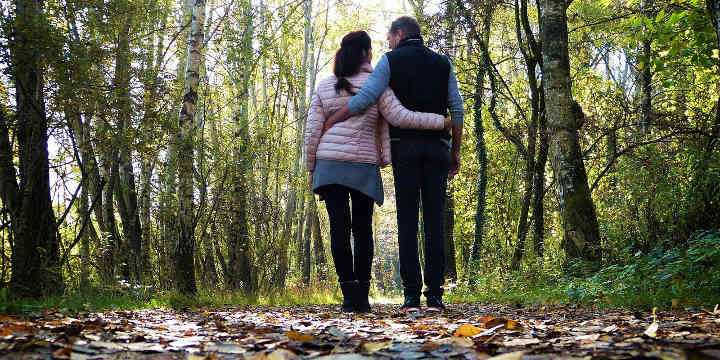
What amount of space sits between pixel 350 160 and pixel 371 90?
628 millimetres

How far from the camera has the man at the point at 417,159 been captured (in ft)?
16.9

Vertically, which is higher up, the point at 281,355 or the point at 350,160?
the point at 350,160

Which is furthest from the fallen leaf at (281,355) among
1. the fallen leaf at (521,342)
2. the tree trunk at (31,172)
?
the tree trunk at (31,172)

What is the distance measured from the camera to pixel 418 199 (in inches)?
205

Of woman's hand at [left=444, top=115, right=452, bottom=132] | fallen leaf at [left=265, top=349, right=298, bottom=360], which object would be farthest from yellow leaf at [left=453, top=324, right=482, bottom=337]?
woman's hand at [left=444, top=115, right=452, bottom=132]

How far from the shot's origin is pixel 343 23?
26047 mm

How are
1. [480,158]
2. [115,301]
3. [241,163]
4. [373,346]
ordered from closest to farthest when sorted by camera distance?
[373,346]
[115,301]
[241,163]
[480,158]

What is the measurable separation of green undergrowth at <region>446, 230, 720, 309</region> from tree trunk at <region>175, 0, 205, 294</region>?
4540mm

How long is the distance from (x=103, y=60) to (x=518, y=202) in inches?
659

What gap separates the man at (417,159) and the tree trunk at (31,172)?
348 cm

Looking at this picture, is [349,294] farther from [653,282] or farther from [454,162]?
[653,282]

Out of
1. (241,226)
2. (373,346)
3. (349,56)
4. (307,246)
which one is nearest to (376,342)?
(373,346)

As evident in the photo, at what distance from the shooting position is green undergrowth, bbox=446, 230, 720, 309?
455cm

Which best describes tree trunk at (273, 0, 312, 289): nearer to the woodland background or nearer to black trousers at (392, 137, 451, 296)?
the woodland background
